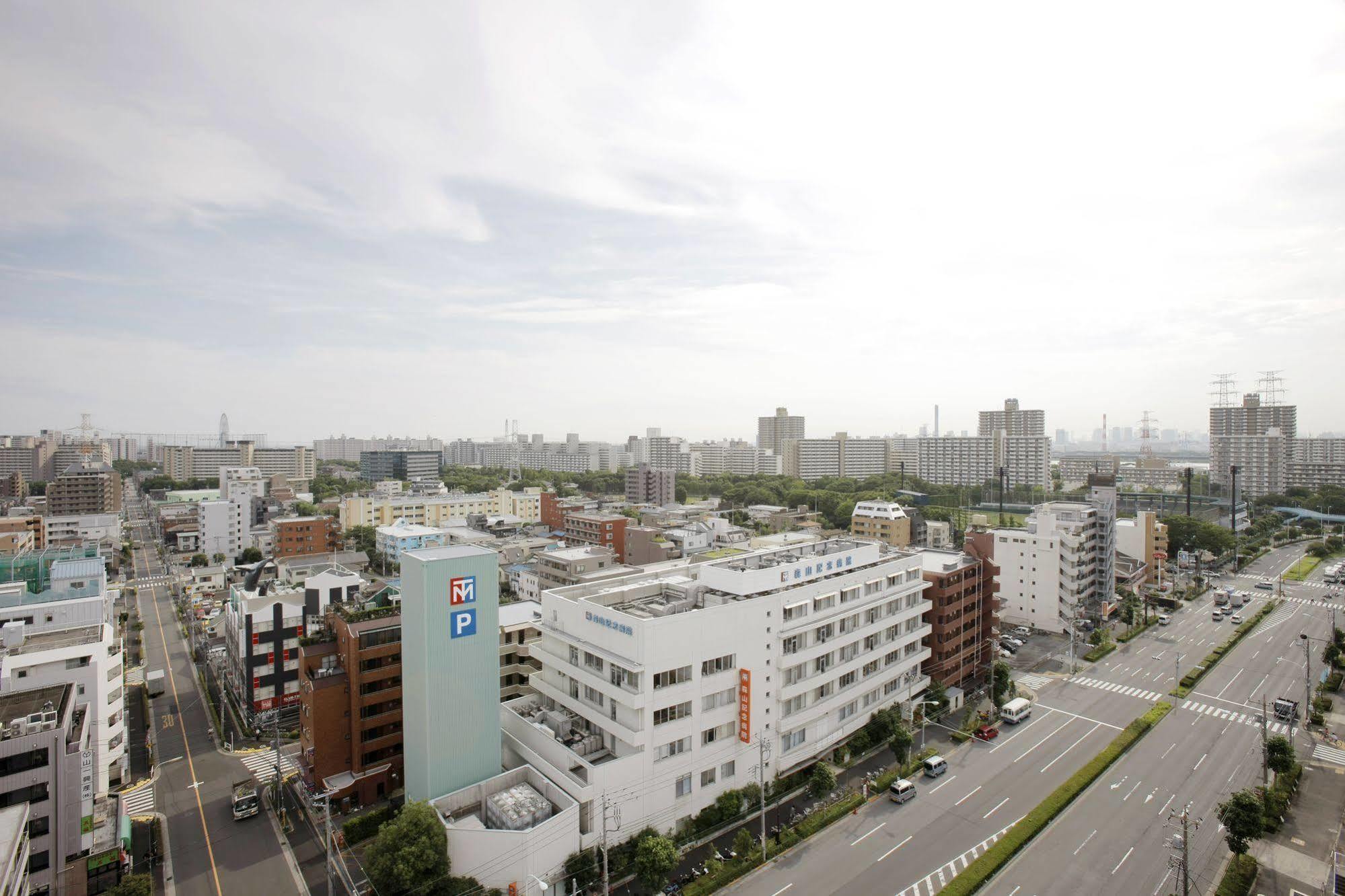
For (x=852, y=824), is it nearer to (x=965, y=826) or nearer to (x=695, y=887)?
(x=965, y=826)

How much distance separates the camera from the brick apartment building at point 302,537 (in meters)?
59.8

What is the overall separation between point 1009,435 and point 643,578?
115 metres

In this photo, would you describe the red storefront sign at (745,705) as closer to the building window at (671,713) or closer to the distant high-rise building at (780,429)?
the building window at (671,713)

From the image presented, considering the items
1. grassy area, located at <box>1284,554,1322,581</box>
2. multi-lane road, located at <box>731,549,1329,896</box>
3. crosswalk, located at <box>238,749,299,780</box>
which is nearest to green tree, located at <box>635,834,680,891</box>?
multi-lane road, located at <box>731,549,1329,896</box>

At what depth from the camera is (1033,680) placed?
1332 inches

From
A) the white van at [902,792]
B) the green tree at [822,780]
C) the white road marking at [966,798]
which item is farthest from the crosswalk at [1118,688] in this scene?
the green tree at [822,780]

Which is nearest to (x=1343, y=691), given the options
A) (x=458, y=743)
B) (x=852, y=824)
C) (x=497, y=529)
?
(x=852, y=824)

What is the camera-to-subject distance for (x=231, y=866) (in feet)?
63.9

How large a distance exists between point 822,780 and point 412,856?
12649 millimetres

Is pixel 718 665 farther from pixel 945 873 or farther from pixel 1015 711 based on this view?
pixel 1015 711

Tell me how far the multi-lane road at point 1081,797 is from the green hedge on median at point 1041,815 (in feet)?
0.92

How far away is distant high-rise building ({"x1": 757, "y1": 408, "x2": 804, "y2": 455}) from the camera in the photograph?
156000 mm

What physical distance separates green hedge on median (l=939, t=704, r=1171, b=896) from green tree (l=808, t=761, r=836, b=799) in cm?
435

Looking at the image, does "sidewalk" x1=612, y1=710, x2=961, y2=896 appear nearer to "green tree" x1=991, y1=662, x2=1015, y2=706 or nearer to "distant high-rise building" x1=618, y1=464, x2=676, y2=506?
"green tree" x1=991, y1=662, x2=1015, y2=706
